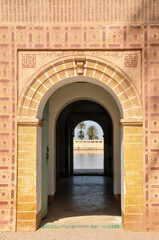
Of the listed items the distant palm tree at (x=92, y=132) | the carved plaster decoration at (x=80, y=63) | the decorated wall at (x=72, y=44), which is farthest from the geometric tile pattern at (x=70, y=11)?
the distant palm tree at (x=92, y=132)

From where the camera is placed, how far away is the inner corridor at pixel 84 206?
6.17m

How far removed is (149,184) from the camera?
548 cm

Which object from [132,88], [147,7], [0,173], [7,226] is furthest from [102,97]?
[7,226]

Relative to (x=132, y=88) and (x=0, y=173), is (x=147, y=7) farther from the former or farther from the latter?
(x=0, y=173)

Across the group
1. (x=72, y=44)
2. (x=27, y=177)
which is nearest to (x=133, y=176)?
(x=27, y=177)

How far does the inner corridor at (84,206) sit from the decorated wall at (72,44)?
1.13m

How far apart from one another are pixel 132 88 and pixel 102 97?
2.22 metres

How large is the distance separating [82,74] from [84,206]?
3626mm

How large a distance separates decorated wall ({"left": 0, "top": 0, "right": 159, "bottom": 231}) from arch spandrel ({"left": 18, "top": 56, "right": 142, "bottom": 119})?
0.16 metres

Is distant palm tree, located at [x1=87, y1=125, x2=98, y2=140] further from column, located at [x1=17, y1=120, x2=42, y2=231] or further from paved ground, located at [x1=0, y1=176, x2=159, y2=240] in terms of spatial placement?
column, located at [x1=17, y1=120, x2=42, y2=231]

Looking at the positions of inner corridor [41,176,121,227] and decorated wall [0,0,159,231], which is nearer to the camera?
decorated wall [0,0,159,231]

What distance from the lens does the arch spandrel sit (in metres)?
5.60

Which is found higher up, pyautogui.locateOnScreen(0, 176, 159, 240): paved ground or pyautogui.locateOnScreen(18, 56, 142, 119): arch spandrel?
pyautogui.locateOnScreen(18, 56, 142, 119): arch spandrel

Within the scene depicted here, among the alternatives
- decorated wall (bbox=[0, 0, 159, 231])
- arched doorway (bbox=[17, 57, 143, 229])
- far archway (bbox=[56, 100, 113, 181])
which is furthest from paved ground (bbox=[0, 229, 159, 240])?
far archway (bbox=[56, 100, 113, 181])
